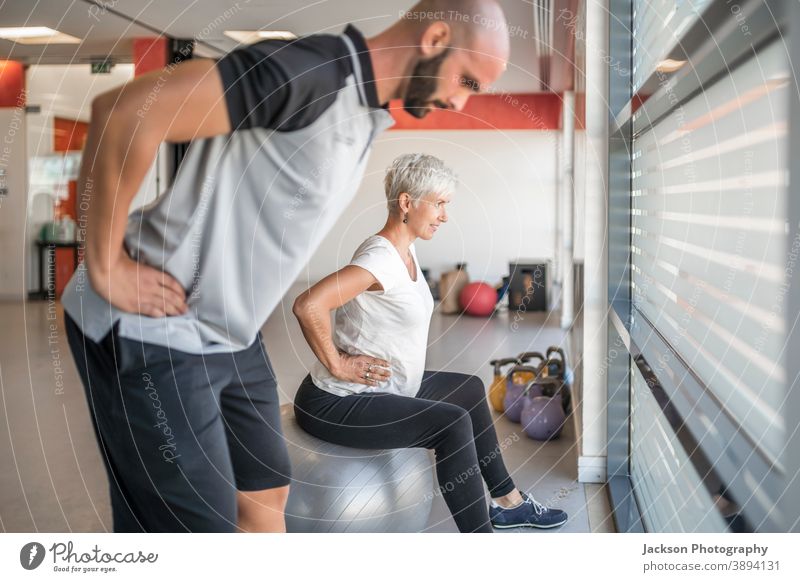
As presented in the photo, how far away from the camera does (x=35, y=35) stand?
217 cm

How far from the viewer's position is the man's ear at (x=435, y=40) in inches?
79.1

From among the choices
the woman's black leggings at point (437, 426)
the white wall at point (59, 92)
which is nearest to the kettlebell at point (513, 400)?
the woman's black leggings at point (437, 426)

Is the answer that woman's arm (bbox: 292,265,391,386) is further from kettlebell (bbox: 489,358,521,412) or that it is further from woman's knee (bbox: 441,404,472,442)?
kettlebell (bbox: 489,358,521,412)

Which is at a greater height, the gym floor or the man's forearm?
the man's forearm

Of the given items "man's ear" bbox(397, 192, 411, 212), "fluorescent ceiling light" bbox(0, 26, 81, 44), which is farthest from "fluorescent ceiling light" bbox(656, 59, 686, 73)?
"fluorescent ceiling light" bbox(0, 26, 81, 44)

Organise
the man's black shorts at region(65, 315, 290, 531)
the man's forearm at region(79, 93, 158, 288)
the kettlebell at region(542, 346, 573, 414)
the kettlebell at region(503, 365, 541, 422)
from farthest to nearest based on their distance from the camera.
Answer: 1. the kettlebell at region(542, 346, 573, 414)
2. the kettlebell at region(503, 365, 541, 422)
3. the man's black shorts at region(65, 315, 290, 531)
4. the man's forearm at region(79, 93, 158, 288)

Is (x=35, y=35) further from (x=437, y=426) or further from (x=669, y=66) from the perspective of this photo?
(x=669, y=66)

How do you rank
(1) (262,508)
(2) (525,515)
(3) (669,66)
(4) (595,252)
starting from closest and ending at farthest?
(3) (669,66) → (1) (262,508) → (2) (525,515) → (4) (595,252)

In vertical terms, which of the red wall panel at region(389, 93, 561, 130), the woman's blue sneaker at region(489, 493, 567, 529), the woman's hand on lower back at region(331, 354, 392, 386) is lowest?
the woman's blue sneaker at region(489, 493, 567, 529)

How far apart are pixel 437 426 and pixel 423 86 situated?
0.79 m

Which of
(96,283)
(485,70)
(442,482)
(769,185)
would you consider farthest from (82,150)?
(769,185)

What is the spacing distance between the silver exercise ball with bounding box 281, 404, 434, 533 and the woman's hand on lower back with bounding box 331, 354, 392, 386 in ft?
0.51

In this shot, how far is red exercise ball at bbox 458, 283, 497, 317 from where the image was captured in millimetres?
2029

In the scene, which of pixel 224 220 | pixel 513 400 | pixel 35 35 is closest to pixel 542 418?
pixel 513 400
